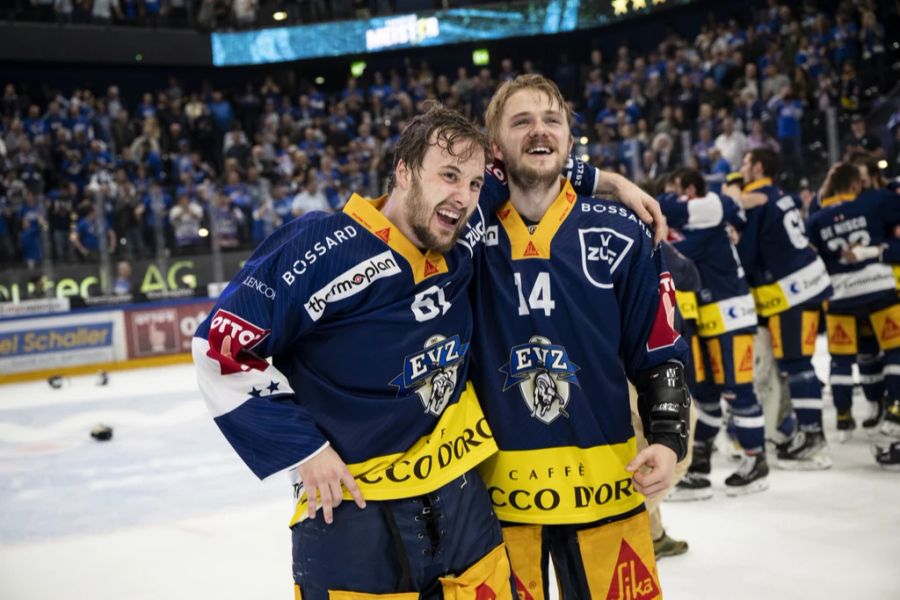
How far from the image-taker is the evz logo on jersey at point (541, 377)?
7.47 feet

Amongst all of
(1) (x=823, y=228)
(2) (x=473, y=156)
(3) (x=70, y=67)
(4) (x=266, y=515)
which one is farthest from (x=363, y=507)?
(3) (x=70, y=67)

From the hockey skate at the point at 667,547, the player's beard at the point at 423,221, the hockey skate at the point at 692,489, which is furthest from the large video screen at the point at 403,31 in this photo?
the player's beard at the point at 423,221

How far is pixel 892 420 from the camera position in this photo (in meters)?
5.72

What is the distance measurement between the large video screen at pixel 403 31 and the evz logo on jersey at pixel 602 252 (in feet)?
67.1

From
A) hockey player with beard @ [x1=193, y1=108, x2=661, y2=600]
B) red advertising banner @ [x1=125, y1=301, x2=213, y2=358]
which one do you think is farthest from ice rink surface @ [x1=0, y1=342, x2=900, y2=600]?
red advertising banner @ [x1=125, y1=301, x2=213, y2=358]

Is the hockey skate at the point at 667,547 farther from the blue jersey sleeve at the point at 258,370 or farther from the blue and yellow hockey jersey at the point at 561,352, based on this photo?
the blue jersey sleeve at the point at 258,370

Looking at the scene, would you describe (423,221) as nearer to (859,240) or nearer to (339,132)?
(859,240)

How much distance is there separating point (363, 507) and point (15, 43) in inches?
780

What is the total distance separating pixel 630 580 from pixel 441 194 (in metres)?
1.07

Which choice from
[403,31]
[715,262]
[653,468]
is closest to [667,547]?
[715,262]

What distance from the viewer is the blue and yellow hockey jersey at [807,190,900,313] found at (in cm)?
575

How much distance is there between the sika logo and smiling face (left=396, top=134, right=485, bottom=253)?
904 mm

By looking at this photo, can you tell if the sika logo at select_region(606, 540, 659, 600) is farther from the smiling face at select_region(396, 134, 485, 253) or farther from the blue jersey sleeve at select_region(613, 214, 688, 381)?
the smiling face at select_region(396, 134, 485, 253)

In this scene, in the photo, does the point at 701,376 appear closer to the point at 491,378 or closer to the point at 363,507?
the point at 491,378
